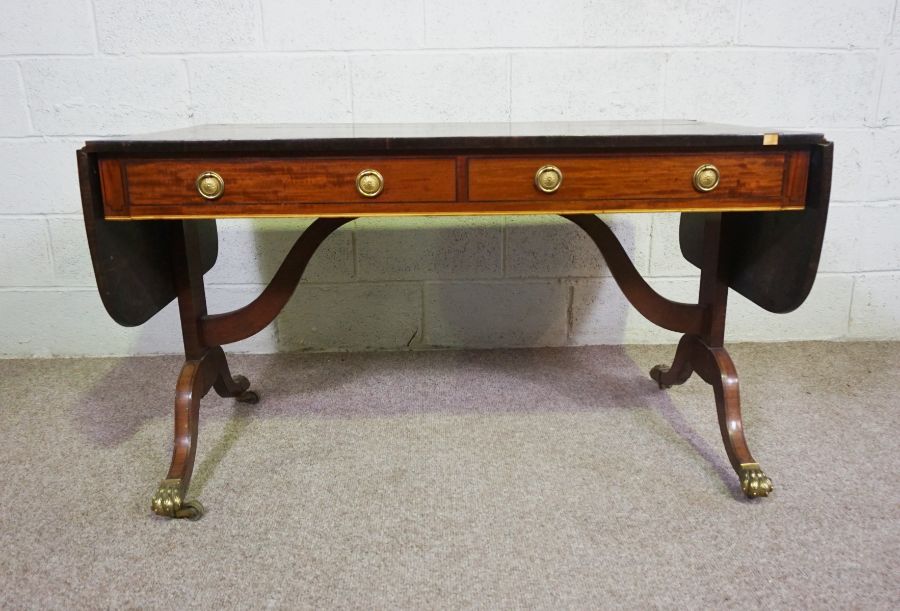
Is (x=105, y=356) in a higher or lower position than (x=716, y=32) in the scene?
lower

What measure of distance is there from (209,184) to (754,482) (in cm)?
134

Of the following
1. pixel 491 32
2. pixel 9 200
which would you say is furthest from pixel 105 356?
pixel 491 32

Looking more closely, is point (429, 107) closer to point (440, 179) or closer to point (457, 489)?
point (440, 179)

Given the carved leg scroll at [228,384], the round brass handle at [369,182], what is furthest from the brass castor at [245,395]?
the round brass handle at [369,182]

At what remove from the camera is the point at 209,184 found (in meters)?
1.36

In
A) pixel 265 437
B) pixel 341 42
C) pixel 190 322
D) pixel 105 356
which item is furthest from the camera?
pixel 105 356

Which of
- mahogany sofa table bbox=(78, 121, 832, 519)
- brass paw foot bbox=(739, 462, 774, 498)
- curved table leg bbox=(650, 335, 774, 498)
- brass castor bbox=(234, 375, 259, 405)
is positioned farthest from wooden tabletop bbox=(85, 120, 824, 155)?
brass castor bbox=(234, 375, 259, 405)

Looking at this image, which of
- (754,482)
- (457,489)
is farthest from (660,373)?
(457,489)

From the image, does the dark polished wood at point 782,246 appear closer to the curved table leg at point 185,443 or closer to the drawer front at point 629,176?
the drawer front at point 629,176

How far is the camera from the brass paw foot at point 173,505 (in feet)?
4.82

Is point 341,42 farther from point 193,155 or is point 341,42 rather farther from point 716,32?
point 716,32

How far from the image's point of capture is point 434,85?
2219 mm

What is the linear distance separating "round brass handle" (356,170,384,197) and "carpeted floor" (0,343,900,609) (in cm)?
70

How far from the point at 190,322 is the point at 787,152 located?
4.76ft
